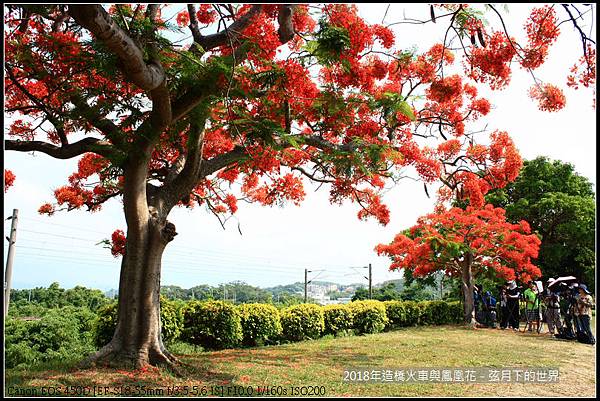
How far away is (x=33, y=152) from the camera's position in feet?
21.9

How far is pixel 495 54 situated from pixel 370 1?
10.0 feet

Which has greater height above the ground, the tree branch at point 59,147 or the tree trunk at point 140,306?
the tree branch at point 59,147

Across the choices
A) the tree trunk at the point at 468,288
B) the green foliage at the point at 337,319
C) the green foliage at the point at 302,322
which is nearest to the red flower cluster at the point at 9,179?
the green foliage at the point at 302,322

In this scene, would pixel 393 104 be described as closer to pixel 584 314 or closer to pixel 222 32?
pixel 222 32

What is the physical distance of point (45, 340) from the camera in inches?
412

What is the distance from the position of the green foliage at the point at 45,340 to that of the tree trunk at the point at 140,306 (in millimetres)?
3422

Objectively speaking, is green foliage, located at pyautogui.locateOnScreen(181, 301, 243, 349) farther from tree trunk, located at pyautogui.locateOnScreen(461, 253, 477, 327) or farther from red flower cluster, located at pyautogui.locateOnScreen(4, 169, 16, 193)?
tree trunk, located at pyautogui.locateOnScreen(461, 253, 477, 327)

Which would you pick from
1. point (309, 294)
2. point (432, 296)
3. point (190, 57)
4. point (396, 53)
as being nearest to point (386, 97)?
point (396, 53)

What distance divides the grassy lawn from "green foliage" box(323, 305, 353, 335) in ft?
2.67

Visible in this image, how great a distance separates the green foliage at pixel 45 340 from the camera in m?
9.53

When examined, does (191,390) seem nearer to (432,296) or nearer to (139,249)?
(139,249)

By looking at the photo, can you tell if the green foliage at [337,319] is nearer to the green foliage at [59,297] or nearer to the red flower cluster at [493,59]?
the red flower cluster at [493,59]

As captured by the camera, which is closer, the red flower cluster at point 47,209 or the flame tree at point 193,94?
the flame tree at point 193,94

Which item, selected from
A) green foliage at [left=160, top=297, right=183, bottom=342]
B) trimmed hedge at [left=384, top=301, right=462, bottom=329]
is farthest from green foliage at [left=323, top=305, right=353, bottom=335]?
green foliage at [left=160, top=297, right=183, bottom=342]
